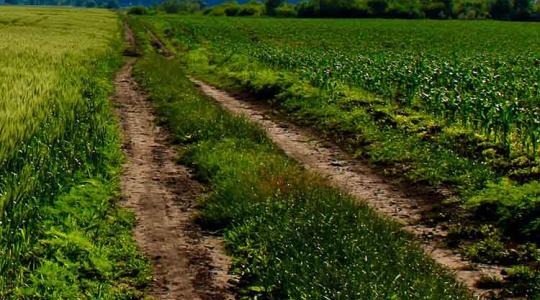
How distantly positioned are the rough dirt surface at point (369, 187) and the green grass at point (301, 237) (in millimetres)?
725

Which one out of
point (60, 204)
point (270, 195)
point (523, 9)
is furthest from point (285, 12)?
point (60, 204)

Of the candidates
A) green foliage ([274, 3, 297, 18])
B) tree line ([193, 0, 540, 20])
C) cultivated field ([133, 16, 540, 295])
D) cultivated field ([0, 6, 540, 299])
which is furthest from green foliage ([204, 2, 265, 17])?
cultivated field ([0, 6, 540, 299])

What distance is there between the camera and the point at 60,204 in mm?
9398

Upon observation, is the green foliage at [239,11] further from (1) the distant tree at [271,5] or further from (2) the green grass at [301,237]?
(2) the green grass at [301,237]

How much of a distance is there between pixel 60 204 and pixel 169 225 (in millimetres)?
1599

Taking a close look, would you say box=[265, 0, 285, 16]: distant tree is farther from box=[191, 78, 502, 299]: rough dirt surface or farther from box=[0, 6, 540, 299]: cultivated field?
box=[191, 78, 502, 299]: rough dirt surface

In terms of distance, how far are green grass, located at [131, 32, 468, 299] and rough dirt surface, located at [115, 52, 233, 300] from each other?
276 mm

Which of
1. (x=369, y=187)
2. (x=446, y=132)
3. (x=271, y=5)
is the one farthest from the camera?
(x=271, y=5)

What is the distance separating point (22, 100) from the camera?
1423 centimetres

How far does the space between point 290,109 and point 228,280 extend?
1380 centimetres

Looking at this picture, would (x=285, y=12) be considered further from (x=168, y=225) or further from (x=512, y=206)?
(x=168, y=225)

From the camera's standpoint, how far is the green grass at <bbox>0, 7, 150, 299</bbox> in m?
7.12

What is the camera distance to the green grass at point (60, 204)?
712cm

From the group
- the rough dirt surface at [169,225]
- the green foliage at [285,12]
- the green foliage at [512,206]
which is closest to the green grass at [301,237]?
the rough dirt surface at [169,225]
